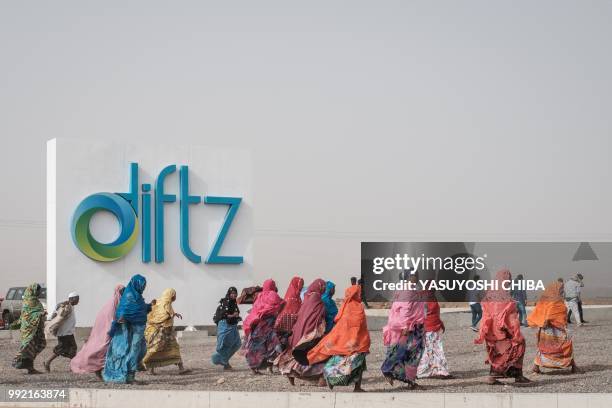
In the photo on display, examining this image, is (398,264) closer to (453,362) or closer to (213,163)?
(453,362)

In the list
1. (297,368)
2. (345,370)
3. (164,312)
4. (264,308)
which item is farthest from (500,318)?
(164,312)

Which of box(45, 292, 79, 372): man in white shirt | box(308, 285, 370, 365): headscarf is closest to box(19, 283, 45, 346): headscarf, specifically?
box(45, 292, 79, 372): man in white shirt

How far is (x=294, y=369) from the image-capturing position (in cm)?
1291

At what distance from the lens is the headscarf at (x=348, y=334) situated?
39.8 ft

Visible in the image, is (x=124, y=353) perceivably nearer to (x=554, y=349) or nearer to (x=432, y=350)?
(x=432, y=350)

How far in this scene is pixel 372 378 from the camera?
14.2m

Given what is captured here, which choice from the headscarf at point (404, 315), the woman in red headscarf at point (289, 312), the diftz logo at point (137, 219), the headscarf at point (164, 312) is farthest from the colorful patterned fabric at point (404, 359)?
the diftz logo at point (137, 219)

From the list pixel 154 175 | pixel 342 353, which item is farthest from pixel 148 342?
pixel 154 175

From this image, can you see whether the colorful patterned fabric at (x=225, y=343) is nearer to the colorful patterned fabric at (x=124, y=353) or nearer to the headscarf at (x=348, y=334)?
the colorful patterned fabric at (x=124, y=353)

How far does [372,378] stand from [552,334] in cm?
262

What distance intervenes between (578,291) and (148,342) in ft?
40.1

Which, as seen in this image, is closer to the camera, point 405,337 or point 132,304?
point 405,337

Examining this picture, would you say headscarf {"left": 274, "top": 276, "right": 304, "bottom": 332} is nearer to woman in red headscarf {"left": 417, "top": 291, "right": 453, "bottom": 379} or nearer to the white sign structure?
woman in red headscarf {"left": 417, "top": 291, "right": 453, "bottom": 379}

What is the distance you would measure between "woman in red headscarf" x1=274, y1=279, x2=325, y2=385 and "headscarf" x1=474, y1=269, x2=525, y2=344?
6.82 feet
